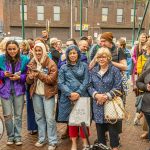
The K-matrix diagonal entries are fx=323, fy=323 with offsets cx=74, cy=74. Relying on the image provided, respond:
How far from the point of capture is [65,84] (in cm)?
537

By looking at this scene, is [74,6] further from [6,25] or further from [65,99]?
[65,99]

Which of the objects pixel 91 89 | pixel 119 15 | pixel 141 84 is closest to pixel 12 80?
pixel 91 89

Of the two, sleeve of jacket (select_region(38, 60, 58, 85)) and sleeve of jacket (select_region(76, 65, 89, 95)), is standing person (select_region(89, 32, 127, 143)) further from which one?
sleeve of jacket (select_region(38, 60, 58, 85))

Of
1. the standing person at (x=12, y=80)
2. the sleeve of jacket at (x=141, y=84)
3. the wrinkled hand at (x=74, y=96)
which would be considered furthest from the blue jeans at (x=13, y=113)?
the sleeve of jacket at (x=141, y=84)

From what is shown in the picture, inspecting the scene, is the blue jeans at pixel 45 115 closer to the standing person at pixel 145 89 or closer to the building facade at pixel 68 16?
the standing person at pixel 145 89

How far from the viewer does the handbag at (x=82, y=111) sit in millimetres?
5242

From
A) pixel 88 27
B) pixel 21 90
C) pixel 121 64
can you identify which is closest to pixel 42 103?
pixel 21 90

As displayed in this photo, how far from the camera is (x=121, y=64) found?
5.41 metres

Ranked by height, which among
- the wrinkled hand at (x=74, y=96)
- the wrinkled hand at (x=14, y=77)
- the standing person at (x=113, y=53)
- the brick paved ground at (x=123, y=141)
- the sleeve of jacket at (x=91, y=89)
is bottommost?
the brick paved ground at (x=123, y=141)

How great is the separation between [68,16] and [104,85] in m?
47.0

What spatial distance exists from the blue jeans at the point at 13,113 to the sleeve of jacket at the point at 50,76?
0.61 meters

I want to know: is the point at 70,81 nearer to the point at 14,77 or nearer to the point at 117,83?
the point at 117,83

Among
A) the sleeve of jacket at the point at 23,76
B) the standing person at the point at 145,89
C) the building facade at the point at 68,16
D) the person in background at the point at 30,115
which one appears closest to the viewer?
the standing person at the point at 145,89

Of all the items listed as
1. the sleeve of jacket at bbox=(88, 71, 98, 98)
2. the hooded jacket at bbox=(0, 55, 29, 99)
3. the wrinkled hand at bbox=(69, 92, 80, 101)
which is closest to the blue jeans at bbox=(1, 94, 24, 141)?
the hooded jacket at bbox=(0, 55, 29, 99)
